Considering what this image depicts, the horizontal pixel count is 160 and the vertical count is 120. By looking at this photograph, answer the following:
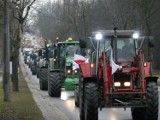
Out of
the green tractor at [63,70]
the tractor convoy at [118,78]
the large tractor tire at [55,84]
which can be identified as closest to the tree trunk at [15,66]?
the green tractor at [63,70]

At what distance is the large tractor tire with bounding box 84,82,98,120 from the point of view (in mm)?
13309

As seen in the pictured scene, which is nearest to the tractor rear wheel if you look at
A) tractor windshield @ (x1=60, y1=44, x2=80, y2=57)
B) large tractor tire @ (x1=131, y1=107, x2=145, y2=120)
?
large tractor tire @ (x1=131, y1=107, x2=145, y2=120)

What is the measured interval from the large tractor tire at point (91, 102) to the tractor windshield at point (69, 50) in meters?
13.0

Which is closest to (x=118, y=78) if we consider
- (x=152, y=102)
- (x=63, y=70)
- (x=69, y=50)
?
(x=152, y=102)

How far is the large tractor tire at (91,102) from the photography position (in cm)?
1331

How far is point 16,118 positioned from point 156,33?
153 feet

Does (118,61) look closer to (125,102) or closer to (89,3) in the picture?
(125,102)

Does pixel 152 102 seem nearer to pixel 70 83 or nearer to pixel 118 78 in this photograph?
pixel 118 78

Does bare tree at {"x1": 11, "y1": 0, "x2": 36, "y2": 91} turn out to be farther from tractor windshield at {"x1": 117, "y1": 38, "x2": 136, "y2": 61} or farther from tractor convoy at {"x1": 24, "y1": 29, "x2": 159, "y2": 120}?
tractor windshield at {"x1": 117, "y1": 38, "x2": 136, "y2": 61}

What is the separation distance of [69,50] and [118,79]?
12736mm

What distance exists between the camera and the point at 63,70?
26.5 metres

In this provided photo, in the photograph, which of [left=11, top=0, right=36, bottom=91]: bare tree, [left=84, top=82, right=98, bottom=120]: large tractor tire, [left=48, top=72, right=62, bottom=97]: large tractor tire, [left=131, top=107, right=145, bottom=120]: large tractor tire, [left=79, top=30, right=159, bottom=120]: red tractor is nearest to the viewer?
[left=84, top=82, right=98, bottom=120]: large tractor tire

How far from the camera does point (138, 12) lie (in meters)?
44.3

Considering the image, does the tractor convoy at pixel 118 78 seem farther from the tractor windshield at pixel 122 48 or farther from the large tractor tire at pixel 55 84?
the large tractor tire at pixel 55 84
